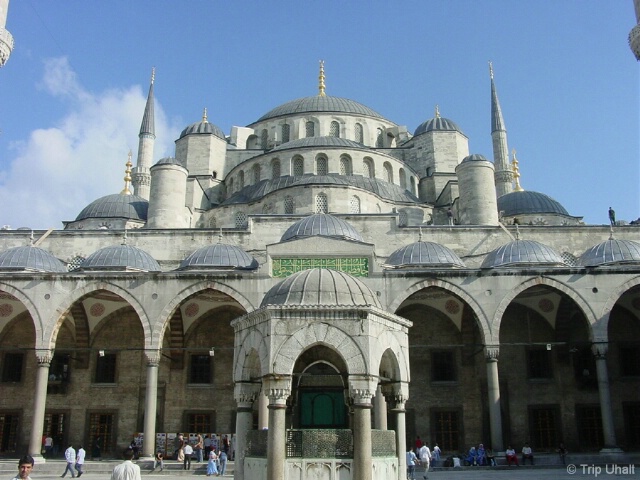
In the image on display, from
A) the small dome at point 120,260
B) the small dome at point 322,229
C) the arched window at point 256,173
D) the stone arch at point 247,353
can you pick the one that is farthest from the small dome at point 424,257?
the stone arch at point 247,353

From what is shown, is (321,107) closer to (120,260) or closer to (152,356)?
(120,260)

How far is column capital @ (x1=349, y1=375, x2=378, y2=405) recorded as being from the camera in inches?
263

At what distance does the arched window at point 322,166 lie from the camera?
24.0 meters

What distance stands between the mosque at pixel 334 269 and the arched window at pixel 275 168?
1.9 inches

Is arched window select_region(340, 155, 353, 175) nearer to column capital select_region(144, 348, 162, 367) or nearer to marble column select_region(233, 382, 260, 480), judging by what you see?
column capital select_region(144, 348, 162, 367)

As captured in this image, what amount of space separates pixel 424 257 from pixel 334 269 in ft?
18.3

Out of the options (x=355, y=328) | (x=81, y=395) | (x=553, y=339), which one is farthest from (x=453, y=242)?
(x=355, y=328)

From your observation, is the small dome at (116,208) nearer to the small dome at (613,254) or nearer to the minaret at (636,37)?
the small dome at (613,254)

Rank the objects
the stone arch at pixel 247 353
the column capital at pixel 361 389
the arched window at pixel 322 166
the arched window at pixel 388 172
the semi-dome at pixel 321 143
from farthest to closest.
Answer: the arched window at pixel 388 172 < the semi-dome at pixel 321 143 < the arched window at pixel 322 166 < the stone arch at pixel 247 353 < the column capital at pixel 361 389

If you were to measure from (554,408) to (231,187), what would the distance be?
1396 cm

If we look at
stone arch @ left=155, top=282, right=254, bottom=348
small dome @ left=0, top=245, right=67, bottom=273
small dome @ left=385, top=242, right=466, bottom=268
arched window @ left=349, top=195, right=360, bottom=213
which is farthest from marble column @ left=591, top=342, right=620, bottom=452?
small dome @ left=0, top=245, right=67, bottom=273

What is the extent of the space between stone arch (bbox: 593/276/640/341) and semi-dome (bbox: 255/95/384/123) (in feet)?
52.6

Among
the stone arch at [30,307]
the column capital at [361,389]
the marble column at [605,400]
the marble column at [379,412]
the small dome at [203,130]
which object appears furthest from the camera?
the small dome at [203,130]

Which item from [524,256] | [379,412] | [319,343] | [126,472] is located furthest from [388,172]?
[126,472]
